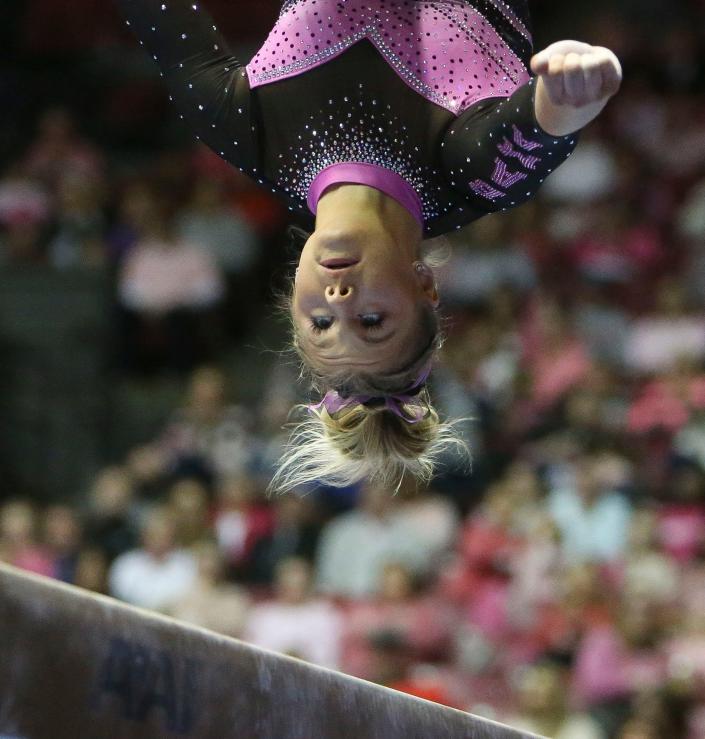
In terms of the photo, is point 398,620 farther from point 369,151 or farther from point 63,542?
point 369,151

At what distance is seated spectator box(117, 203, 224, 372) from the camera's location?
332 inches

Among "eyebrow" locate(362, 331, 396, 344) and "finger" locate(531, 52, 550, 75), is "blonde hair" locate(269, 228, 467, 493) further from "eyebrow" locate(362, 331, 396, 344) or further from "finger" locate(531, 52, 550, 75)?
"finger" locate(531, 52, 550, 75)

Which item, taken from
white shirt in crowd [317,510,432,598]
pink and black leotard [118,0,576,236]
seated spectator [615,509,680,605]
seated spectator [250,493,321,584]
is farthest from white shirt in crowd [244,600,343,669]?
pink and black leotard [118,0,576,236]

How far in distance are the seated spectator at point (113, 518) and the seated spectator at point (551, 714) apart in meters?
2.50

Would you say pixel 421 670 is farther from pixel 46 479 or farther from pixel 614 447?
pixel 46 479

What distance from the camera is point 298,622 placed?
6.58 metres

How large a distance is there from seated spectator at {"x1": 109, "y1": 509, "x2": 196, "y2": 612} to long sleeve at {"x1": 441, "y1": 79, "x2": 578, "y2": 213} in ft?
13.7

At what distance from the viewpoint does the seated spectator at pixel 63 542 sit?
7336 mm

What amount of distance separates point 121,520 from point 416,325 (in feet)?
15.9

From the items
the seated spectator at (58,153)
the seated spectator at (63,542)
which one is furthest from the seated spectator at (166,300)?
the seated spectator at (63,542)

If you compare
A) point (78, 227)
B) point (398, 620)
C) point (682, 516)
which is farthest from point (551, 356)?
point (78, 227)

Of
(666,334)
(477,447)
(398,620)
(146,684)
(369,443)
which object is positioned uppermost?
(146,684)

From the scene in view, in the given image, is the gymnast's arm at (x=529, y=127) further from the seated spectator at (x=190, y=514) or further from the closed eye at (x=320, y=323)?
the seated spectator at (x=190, y=514)

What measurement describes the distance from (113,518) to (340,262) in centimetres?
498
